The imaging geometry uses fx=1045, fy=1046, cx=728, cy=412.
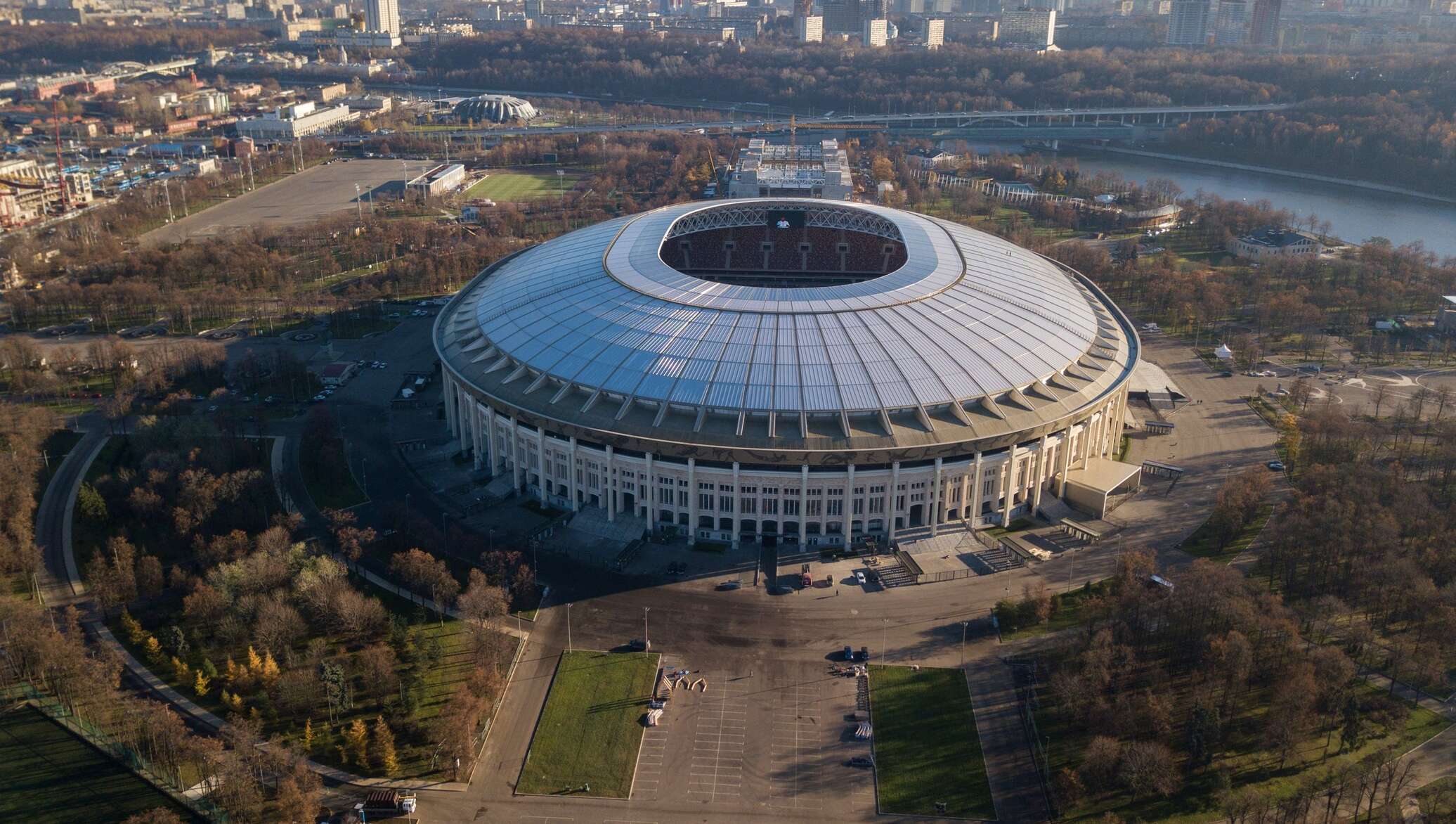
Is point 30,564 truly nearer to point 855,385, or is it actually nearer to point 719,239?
point 855,385

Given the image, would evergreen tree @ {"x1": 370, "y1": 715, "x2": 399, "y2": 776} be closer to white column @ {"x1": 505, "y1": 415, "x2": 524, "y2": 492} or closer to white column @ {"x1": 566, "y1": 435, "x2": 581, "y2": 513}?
white column @ {"x1": 566, "y1": 435, "x2": 581, "y2": 513}

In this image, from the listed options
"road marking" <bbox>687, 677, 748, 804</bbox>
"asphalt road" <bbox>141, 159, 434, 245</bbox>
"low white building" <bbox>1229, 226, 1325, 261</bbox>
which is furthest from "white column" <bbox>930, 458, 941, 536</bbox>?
"asphalt road" <bbox>141, 159, 434, 245</bbox>

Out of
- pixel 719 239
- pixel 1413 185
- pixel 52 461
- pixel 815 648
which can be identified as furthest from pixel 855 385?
pixel 1413 185

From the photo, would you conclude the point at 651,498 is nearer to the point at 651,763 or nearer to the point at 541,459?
the point at 541,459

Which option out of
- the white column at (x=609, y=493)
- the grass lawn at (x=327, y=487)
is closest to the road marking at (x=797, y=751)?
the white column at (x=609, y=493)

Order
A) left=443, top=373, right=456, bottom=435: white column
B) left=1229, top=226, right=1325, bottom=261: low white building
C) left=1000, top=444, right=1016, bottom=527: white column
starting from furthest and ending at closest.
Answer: left=1229, top=226, right=1325, bottom=261: low white building → left=443, top=373, right=456, bottom=435: white column → left=1000, top=444, right=1016, bottom=527: white column
